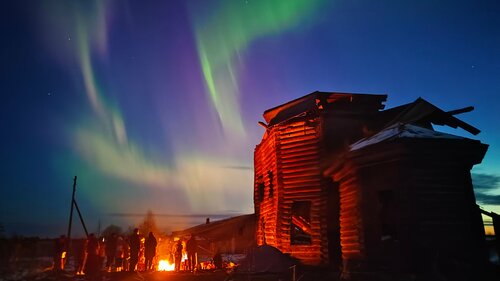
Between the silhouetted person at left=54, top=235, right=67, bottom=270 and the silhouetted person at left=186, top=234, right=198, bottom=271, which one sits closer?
the silhouetted person at left=54, top=235, right=67, bottom=270

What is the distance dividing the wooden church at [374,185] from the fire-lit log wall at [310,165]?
60 mm

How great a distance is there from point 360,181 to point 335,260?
21.4 ft

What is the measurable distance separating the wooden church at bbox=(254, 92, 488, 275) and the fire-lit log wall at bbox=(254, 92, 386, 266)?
60 millimetres

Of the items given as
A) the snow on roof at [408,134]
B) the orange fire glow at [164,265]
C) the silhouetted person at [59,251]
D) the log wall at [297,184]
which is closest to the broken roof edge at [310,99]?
the log wall at [297,184]

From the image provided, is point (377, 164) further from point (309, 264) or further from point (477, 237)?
point (309, 264)

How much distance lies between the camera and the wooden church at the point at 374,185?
12.2m

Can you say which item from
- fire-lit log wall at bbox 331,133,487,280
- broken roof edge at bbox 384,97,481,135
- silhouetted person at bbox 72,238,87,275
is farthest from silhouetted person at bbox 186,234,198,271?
broken roof edge at bbox 384,97,481,135

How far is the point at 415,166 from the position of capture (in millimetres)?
12688

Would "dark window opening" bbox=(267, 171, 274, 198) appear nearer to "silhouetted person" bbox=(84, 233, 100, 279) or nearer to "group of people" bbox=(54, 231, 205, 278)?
"group of people" bbox=(54, 231, 205, 278)

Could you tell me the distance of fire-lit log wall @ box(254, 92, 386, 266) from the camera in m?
18.6

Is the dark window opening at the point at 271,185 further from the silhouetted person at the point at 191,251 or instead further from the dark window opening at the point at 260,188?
the silhouetted person at the point at 191,251

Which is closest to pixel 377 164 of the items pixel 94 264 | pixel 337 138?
pixel 337 138

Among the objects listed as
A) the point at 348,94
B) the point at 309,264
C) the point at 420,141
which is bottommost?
the point at 309,264

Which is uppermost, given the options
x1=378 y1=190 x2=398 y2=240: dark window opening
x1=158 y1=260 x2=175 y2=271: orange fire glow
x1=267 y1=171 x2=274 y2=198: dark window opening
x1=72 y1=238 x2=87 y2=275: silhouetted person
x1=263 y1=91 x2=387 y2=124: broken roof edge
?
x1=263 y1=91 x2=387 y2=124: broken roof edge
